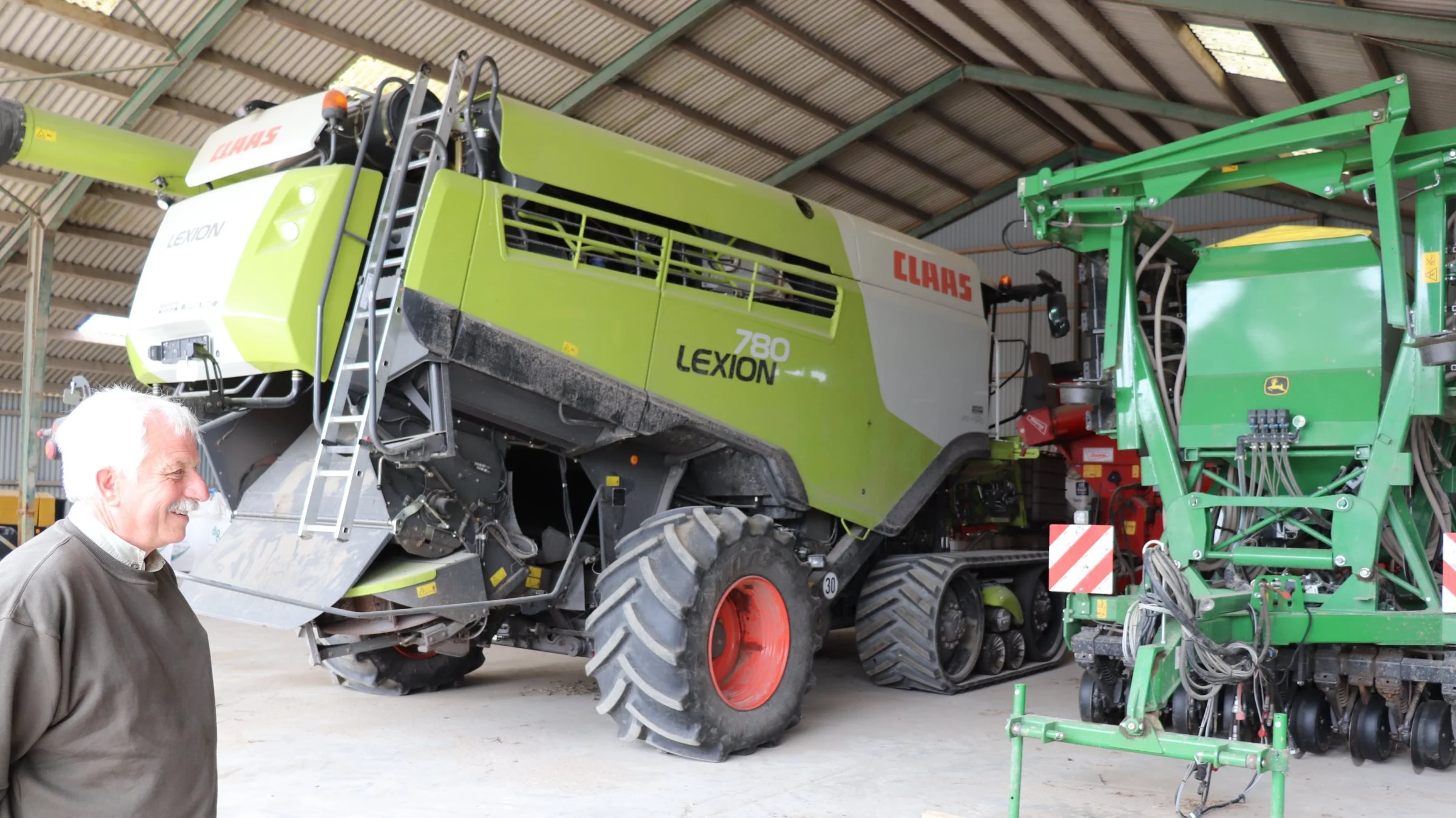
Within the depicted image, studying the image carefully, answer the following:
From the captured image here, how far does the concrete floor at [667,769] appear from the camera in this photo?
4301 mm

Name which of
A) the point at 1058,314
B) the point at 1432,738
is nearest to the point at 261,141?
the point at 1058,314

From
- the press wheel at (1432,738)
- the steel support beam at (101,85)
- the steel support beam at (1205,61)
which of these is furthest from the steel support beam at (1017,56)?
the press wheel at (1432,738)

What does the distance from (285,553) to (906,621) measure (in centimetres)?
341

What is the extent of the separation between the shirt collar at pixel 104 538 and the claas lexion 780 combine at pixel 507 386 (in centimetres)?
254

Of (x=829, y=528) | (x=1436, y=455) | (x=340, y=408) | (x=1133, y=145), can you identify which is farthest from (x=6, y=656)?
(x=1133, y=145)

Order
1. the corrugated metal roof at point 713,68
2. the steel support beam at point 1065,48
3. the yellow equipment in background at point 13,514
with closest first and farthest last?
the corrugated metal roof at point 713,68
the steel support beam at point 1065,48
the yellow equipment in background at point 13,514

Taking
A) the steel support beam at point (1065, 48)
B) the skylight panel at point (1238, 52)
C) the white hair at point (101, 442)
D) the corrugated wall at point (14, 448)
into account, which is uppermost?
the steel support beam at point (1065, 48)

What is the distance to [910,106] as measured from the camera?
15.6 meters

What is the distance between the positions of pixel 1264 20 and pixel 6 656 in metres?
9.25

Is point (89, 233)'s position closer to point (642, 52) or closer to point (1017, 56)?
point (642, 52)

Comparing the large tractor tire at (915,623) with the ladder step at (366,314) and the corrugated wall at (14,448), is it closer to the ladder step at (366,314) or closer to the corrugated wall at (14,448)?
the ladder step at (366,314)

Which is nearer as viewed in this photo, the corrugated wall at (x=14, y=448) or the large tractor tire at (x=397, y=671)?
the large tractor tire at (x=397, y=671)

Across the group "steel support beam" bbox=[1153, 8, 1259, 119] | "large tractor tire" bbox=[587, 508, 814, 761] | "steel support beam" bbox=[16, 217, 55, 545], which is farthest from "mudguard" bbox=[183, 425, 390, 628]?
"steel support beam" bbox=[1153, 8, 1259, 119]

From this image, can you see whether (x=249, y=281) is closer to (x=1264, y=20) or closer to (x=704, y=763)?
(x=704, y=763)
